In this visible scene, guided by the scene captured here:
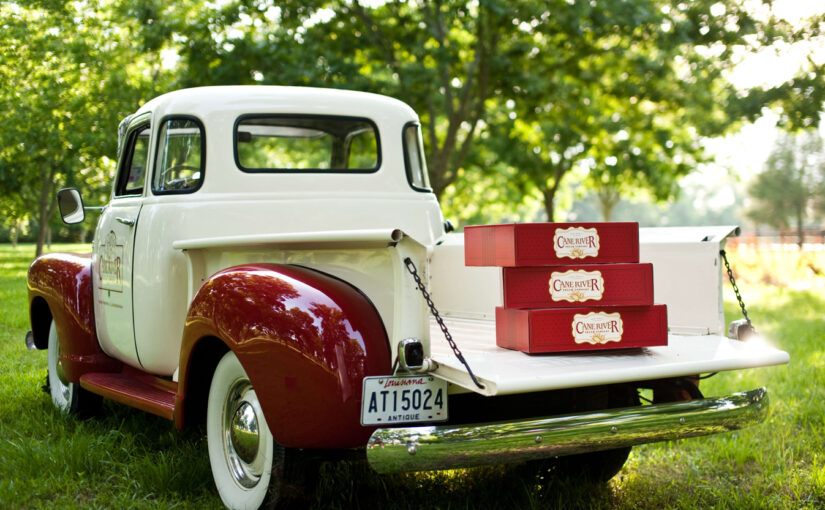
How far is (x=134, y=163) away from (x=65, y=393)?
5.02ft

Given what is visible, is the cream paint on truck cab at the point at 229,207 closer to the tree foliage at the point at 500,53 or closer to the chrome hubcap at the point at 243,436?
the chrome hubcap at the point at 243,436

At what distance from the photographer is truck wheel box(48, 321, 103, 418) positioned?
4.77 metres

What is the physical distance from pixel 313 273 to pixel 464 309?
1499mm

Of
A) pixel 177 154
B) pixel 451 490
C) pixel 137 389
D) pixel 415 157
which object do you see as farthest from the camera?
pixel 415 157

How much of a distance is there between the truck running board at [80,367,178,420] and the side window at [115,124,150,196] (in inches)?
39.9

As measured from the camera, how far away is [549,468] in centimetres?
390

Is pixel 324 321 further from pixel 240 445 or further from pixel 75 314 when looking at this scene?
pixel 75 314

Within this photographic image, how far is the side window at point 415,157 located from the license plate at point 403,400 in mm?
2165

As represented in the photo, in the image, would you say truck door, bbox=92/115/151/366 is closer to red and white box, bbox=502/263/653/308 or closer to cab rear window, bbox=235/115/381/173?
cab rear window, bbox=235/115/381/173

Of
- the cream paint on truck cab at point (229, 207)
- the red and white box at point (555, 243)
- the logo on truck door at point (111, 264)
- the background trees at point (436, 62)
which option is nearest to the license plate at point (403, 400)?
the red and white box at point (555, 243)

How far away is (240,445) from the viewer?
125 inches

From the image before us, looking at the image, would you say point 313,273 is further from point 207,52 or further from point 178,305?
point 207,52

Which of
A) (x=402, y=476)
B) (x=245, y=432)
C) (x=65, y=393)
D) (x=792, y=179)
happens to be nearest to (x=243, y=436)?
(x=245, y=432)

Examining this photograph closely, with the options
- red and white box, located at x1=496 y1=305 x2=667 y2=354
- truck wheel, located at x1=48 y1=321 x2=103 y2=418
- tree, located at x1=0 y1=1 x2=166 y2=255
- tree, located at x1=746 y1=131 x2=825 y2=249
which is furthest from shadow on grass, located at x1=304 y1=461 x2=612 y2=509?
tree, located at x1=746 y1=131 x2=825 y2=249
